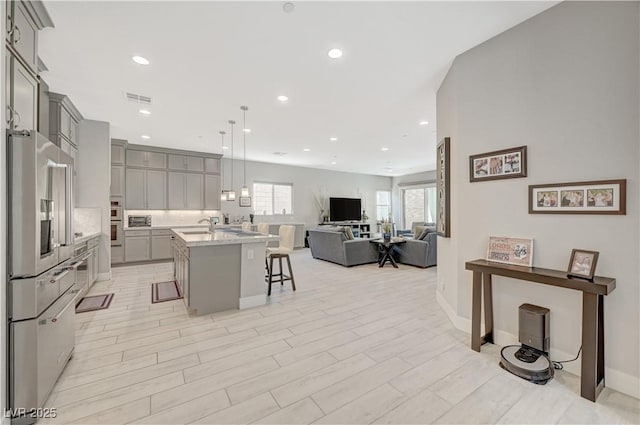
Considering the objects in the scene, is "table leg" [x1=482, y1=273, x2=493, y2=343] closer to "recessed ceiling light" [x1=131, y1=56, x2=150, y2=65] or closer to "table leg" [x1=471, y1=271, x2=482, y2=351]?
"table leg" [x1=471, y1=271, x2=482, y2=351]

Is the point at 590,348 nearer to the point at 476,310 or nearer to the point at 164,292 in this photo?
the point at 476,310

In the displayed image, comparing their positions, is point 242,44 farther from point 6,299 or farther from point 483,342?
point 483,342

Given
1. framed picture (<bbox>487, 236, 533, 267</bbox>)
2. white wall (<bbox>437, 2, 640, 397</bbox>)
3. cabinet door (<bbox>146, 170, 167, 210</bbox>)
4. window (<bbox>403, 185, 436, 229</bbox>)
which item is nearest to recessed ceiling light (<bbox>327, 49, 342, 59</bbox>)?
Result: white wall (<bbox>437, 2, 640, 397</bbox>)

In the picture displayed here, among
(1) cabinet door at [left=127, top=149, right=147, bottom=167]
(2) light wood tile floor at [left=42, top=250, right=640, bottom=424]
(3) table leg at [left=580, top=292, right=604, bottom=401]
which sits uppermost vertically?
(1) cabinet door at [left=127, top=149, right=147, bottom=167]

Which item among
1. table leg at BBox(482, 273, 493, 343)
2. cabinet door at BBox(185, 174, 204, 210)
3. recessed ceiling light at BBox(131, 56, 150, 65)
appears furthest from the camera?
cabinet door at BBox(185, 174, 204, 210)

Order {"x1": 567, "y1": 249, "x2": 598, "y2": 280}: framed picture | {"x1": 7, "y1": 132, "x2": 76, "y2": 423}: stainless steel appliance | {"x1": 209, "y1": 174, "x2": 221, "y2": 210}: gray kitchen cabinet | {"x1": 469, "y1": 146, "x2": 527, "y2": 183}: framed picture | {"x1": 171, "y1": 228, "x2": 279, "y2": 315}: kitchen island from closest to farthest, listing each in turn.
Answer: {"x1": 7, "y1": 132, "x2": 76, "y2": 423}: stainless steel appliance
{"x1": 567, "y1": 249, "x2": 598, "y2": 280}: framed picture
{"x1": 469, "y1": 146, "x2": 527, "y2": 183}: framed picture
{"x1": 171, "y1": 228, "x2": 279, "y2": 315}: kitchen island
{"x1": 209, "y1": 174, "x2": 221, "y2": 210}: gray kitchen cabinet

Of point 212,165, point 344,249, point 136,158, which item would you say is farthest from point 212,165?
point 344,249

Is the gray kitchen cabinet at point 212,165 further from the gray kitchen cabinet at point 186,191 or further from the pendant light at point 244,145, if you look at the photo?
the pendant light at point 244,145

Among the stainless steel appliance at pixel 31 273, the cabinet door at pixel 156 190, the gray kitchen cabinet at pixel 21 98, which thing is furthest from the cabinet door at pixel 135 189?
the stainless steel appliance at pixel 31 273

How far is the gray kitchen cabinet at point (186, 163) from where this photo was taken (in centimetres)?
712

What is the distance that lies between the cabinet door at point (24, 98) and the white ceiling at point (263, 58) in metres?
0.64

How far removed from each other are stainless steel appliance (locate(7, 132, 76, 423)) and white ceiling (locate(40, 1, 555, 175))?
1.40 m

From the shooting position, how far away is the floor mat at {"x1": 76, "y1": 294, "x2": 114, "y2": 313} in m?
3.62

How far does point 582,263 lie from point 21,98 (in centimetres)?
428
